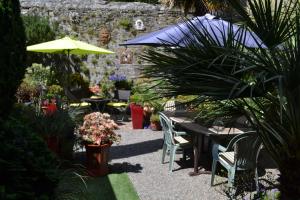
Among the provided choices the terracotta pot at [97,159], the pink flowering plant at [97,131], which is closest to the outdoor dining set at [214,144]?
the pink flowering plant at [97,131]

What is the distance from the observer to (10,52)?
14.1 ft

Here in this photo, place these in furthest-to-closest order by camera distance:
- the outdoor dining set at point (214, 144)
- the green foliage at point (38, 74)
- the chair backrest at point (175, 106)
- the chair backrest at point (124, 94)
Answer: the chair backrest at point (124, 94) → the green foliage at point (38, 74) → the outdoor dining set at point (214, 144) → the chair backrest at point (175, 106)

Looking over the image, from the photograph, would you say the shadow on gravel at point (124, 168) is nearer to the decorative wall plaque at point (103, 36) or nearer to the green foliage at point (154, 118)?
the green foliage at point (154, 118)

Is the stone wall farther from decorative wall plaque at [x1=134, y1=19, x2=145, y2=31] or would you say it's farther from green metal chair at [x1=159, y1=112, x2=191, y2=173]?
green metal chair at [x1=159, y1=112, x2=191, y2=173]

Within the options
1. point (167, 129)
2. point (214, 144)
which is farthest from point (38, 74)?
point (214, 144)

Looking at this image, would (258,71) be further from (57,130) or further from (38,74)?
(38,74)

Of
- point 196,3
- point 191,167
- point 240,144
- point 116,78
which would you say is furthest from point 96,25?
point 240,144

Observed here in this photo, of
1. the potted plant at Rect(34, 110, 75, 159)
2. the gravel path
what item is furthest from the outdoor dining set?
the potted plant at Rect(34, 110, 75, 159)

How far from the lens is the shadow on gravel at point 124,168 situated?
6.81m

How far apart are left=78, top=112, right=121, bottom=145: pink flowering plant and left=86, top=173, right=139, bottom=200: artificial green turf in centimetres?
55

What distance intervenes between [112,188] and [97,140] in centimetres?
86

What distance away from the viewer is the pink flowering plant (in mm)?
6445

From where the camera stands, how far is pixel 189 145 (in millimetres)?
6758

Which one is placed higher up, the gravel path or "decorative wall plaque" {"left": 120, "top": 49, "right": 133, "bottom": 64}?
"decorative wall plaque" {"left": 120, "top": 49, "right": 133, "bottom": 64}
